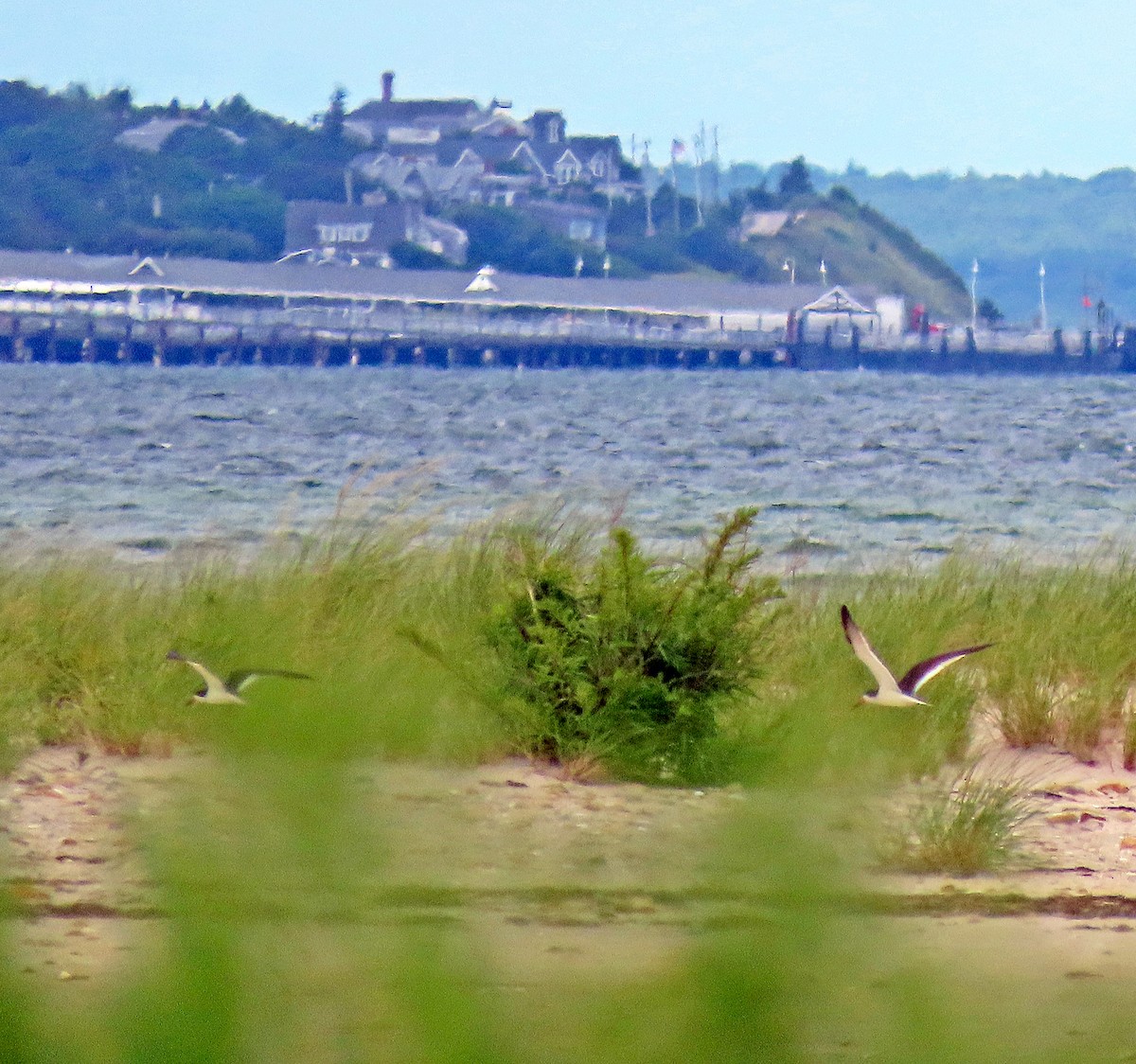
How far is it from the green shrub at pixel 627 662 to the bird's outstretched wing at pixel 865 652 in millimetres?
836

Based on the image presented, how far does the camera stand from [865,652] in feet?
17.7

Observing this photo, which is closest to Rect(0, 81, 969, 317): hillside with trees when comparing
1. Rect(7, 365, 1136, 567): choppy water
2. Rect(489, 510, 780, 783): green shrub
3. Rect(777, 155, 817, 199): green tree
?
Rect(777, 155, 817, 199): green tree

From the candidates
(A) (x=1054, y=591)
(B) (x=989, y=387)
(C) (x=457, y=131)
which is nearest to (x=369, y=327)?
(B) (x=989, y=387)

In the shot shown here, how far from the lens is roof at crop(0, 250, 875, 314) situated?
122 metres

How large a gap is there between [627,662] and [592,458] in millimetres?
36690

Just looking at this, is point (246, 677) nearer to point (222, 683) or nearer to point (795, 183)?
point (222, 683)

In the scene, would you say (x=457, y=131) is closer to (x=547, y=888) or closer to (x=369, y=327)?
(x=369, y=327)

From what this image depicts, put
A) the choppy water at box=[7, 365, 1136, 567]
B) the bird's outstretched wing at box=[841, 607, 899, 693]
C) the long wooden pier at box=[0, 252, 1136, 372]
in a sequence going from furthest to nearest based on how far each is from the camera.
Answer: the long wooden pier at box=[0, 252, 1136, 372] < the choppy water at box=[7, 365, 1136, 567] < the bird's outstretched wing at box=[841, 607, 899, 693]

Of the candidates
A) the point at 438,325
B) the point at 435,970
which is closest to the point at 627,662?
the point at 435,970

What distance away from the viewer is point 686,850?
3.02 meters

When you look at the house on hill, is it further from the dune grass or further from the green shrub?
the dune grass

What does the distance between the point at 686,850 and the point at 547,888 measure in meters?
1.66

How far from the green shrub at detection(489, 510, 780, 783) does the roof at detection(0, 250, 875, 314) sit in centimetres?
11761

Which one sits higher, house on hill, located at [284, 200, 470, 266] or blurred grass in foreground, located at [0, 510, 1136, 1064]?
house on hill, located at [284, 200, 470, 266]
